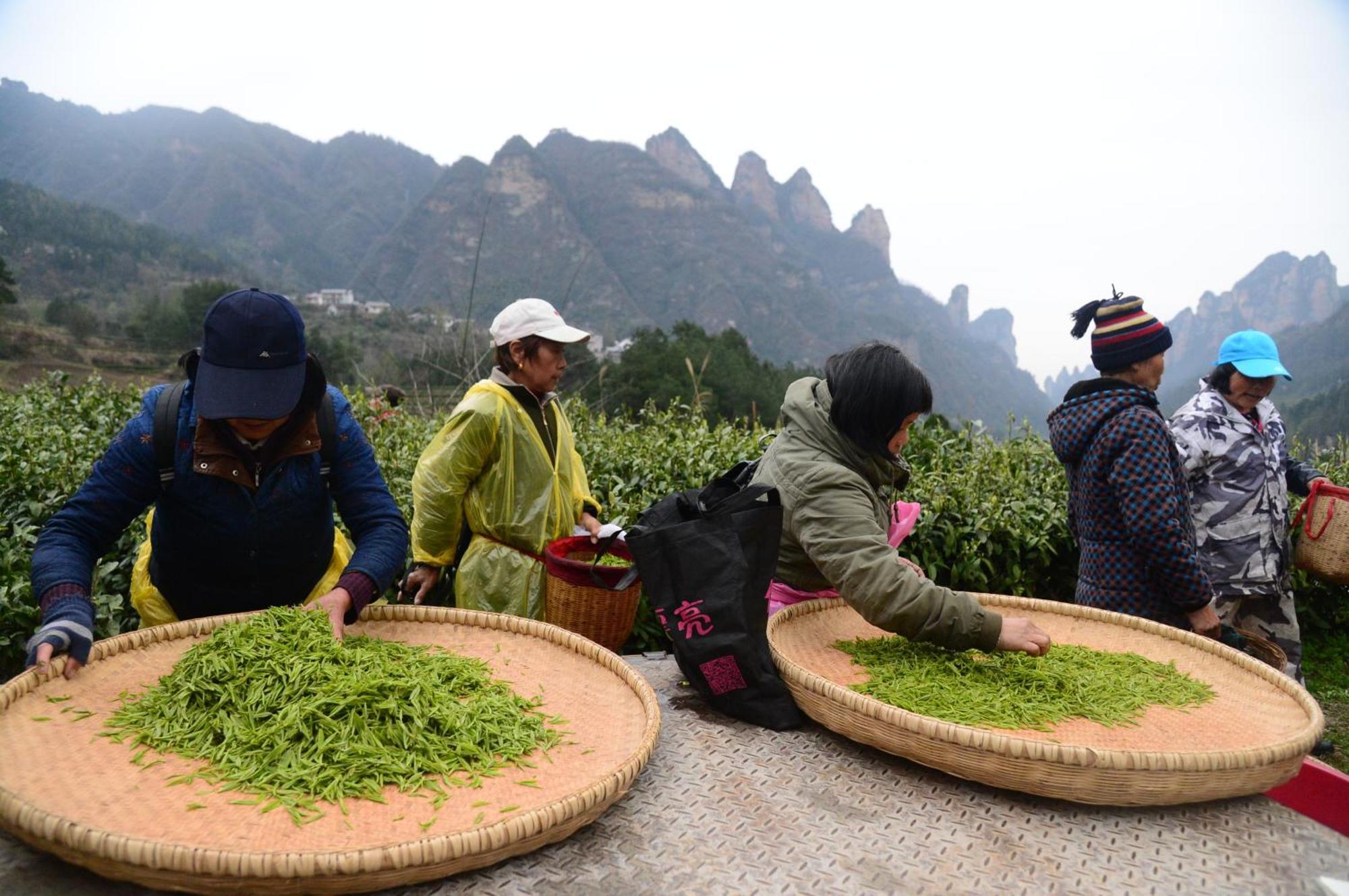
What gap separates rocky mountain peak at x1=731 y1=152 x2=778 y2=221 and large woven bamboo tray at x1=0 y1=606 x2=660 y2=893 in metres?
108

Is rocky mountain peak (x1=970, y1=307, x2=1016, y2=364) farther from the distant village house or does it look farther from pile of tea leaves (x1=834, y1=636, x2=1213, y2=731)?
pile of tea leaves (x1=834, y1=636, x2=1213, y2=731)

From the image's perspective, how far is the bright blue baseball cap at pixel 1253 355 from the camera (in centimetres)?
338

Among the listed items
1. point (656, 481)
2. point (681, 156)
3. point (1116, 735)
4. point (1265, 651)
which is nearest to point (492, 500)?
point (656, 481)

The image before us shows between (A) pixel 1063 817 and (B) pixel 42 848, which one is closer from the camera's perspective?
(B) pixel 42 848

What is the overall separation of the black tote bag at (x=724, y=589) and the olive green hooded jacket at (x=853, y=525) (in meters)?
0.14

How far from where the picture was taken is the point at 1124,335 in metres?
3.01

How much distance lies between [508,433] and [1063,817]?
1902 mm

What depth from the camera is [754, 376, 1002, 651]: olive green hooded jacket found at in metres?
2.16

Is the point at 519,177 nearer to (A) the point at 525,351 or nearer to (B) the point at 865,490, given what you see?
(A) the point at 525,351

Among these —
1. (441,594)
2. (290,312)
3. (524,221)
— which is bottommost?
(441,594)

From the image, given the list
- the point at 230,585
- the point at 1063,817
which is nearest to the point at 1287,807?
the point at 1063,817

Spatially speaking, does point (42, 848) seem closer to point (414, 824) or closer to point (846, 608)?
point (414, 824)

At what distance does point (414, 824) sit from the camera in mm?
1539

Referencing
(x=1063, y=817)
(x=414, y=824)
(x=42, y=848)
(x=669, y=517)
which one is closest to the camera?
(x=42, y=848)
